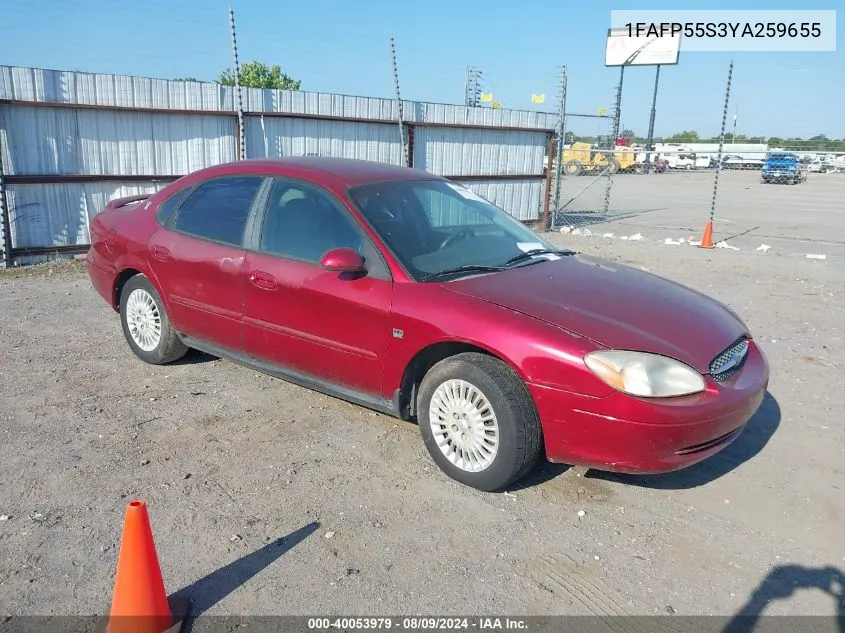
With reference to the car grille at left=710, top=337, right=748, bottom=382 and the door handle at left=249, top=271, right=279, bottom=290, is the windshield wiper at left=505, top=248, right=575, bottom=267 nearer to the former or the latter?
the car grille at left=710, top=337, right=748, bottom=382

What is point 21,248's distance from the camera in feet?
29.8

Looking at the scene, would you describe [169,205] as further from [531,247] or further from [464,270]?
[531,247]

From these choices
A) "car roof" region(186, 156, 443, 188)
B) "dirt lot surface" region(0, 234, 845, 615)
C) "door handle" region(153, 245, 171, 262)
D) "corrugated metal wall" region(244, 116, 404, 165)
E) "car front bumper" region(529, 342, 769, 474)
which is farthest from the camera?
"corrugated metal wall" region(244, 116, 404, 165)

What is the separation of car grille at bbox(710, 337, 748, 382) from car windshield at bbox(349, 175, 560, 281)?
127 centimetres

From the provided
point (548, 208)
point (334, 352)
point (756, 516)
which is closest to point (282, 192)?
point (334, 352)

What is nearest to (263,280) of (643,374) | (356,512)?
(356,512)

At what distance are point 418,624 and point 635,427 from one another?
1.31 m

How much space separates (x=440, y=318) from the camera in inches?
142

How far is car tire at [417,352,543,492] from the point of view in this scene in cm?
339

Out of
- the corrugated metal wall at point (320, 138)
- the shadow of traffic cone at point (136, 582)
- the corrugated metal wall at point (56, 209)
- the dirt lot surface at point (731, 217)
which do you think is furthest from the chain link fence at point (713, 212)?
the shadow of traffic cone at point (136, 582)

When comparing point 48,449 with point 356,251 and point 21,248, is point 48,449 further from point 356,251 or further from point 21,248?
point 21,248

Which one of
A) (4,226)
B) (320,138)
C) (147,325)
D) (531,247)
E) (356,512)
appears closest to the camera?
(356,512)

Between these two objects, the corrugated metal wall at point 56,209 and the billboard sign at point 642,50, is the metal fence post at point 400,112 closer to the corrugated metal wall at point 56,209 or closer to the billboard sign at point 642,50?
the corrugated metal wall at point 56,209

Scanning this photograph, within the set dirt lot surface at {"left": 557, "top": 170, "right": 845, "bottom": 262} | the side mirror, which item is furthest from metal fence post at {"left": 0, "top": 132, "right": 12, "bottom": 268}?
dirt lot surface at {"left": 557, "top": 170, "right": 845, "bottom": 262}
